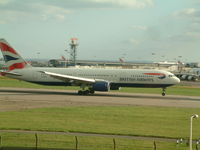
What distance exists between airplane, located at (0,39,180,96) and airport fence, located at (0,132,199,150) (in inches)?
1194

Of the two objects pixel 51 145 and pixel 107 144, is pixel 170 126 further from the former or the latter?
pixel 51 145

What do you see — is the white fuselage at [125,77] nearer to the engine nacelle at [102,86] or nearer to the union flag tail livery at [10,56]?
the union flag tail livery at [10,56]

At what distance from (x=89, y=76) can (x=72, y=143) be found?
36.2 meters

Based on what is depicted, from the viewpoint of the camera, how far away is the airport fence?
22641 millimetres

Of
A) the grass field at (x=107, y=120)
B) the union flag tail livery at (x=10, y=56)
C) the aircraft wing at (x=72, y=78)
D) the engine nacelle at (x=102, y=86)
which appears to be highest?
the union flag tail livery at (x=10, y=56)

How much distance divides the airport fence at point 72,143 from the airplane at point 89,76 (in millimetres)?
30325

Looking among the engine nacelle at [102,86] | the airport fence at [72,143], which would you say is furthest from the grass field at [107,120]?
the engine nacelle at [102,86]

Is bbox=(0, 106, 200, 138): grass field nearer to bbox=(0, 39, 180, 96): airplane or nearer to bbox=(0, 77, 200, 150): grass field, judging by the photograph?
bbox=(0, 77, 200, 150): grass field

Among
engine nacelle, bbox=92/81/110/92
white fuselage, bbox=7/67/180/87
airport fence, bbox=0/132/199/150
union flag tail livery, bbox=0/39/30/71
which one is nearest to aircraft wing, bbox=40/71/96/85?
engine nacelle, bbox=92/81/110/92

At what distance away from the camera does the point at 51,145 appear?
23016mm

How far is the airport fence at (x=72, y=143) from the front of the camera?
22.6 metres

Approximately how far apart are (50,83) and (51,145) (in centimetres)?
3806

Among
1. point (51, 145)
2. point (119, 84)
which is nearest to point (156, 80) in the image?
point (119, 84)

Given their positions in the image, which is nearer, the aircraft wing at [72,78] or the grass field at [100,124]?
the grass field at [100,124]
